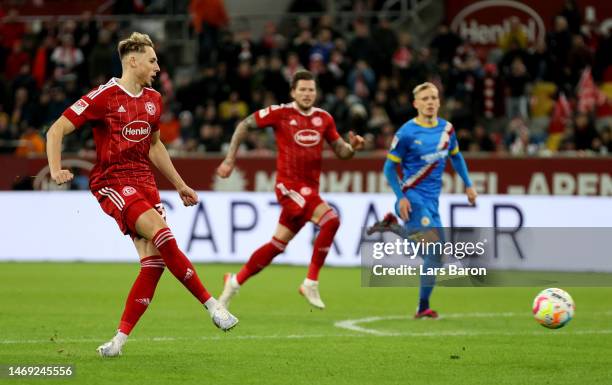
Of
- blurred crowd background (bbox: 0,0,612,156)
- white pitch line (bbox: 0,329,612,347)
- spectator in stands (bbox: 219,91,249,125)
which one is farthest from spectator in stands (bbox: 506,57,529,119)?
white pitch line (bbox: 0,329,612,347)

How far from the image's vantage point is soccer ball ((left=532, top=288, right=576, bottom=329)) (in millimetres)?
10266

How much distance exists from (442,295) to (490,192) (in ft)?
20.1

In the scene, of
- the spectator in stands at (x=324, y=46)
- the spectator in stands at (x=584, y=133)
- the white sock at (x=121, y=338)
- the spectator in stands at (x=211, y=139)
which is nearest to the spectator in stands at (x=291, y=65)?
the spectator in stands at (x=324, y=46)

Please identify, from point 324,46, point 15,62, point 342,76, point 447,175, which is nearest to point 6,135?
point 15,62

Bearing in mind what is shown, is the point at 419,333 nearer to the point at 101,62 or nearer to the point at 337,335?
the point at 337,335

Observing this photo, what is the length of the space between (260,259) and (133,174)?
11.4 ft

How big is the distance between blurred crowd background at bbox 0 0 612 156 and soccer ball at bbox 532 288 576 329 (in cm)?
1084

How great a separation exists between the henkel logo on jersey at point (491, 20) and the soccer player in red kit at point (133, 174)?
722 inches

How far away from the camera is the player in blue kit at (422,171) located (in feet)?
40.3

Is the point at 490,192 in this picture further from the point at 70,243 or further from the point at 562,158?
the point at 70,243

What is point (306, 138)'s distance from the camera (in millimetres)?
12914

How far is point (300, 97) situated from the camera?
1280 cm

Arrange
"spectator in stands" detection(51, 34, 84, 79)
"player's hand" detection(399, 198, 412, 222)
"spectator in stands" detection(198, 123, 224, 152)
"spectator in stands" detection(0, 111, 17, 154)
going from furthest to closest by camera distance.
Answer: "spectator in stands" detection(51, 34, 84, 79), "spectator in stands" detection(0, 111, 17, 154), "spectator in stands" detection(198, 123, 224, 152), "player's hand" detection(399, 198, 412, 222)

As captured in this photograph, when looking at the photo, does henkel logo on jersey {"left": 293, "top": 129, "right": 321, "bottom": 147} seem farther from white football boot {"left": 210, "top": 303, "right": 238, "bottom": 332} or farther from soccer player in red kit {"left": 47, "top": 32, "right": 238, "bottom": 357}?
white football boot {"left": 210, "top": 303, "right": 238, "bottom": 332}
